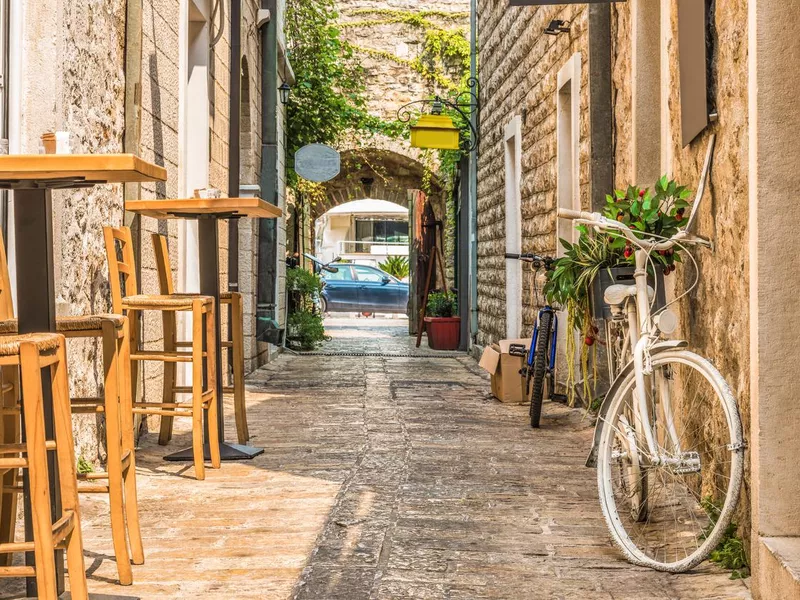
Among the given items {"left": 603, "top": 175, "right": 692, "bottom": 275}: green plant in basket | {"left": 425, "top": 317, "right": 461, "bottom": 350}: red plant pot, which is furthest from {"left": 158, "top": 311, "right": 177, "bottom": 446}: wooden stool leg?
{"left": 425, "top": 317, "right": 461, "bottom": 350}: red plant pot

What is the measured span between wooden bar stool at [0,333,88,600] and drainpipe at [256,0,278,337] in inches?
357

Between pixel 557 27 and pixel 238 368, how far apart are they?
3.81 metres

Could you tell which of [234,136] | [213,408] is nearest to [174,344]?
[213,408]

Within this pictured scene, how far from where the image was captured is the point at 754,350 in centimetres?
317

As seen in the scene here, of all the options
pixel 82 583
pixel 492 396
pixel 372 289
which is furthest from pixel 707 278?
pixel 372 289

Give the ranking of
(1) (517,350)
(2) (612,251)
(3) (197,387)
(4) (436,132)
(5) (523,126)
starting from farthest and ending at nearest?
1. (4) (436,132)
2. (5) (523,126)
3. (1) (517,350)
4. (3) (197,387)
5. (2) (612,251)

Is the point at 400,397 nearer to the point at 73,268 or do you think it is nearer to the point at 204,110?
the point at 204,110

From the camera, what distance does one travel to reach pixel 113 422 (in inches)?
129

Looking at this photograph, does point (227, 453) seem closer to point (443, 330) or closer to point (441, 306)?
point (443, 330)

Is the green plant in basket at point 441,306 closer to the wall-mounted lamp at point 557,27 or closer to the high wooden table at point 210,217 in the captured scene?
the wall-mounted lamp at point 557,27

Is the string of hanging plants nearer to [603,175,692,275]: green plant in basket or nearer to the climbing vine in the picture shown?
[603,175,692,275]: green plant in basket

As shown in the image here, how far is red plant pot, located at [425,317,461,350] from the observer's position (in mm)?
14648

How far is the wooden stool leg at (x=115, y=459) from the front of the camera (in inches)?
126

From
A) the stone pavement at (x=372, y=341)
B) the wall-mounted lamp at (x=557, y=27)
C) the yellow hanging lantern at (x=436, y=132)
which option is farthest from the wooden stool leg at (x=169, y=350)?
the yellow hanging lantern at (x=436, y=132)
